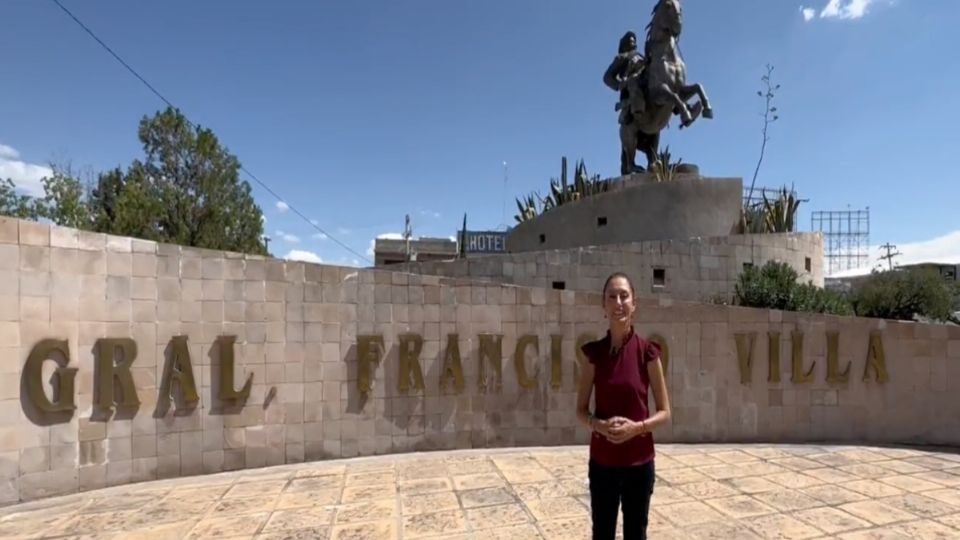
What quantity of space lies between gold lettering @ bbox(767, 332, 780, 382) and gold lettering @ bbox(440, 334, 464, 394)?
444cm

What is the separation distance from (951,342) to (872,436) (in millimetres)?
1790

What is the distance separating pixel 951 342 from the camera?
24.3ft

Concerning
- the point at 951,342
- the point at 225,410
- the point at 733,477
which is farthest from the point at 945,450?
the point at 225,410

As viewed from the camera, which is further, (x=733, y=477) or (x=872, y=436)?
(x=872, y=436)

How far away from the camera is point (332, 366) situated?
21.1 feet

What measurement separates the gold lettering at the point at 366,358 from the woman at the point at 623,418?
4.22 meters

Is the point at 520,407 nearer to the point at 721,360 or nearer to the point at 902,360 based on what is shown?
the point at 721,360

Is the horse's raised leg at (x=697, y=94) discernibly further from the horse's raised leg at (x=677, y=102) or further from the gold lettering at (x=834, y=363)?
the gold lettering at (x=834, y=363)

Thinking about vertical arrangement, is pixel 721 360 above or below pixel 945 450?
above

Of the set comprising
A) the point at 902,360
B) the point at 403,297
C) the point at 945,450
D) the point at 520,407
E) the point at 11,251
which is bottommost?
the point at 945,450

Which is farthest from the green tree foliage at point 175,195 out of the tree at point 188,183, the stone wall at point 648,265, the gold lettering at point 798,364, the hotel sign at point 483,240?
the hotel sign at point 483,240

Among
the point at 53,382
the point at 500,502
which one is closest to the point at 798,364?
the point at 500,502

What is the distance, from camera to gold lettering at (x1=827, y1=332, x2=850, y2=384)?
7414 mm

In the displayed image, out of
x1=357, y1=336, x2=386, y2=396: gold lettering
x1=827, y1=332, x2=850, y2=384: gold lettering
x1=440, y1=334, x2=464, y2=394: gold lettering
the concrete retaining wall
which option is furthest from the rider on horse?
x1=357, y1=336, x2=386, y2=396: gold lettering
